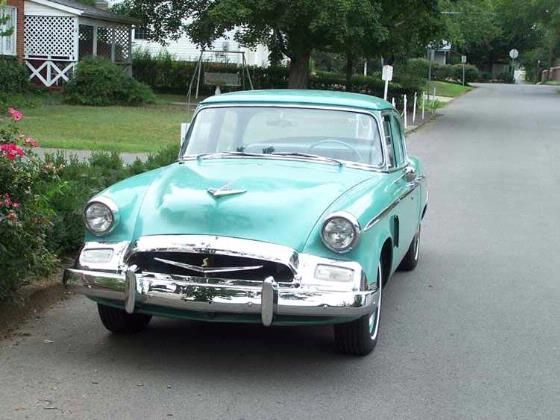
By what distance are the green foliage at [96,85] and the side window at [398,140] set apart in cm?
1984

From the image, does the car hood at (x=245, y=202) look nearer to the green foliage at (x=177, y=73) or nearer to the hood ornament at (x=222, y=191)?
the hood ornament at (x=222, y=191)

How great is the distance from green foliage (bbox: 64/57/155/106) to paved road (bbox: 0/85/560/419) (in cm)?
1953

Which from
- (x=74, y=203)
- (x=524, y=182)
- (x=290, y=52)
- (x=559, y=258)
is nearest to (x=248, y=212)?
(x=74, y=203)

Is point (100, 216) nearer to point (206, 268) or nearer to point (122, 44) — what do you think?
point (206, 268)

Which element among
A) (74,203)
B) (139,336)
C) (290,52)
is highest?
(290,52)

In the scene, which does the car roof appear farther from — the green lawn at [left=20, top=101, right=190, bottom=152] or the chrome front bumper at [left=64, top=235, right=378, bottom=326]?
the green lawn at [left=20, top=101, right=190, bottom=152]

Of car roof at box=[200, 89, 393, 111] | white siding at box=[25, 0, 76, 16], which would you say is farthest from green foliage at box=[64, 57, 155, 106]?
car roof at box=[200, 89, 393, 111]

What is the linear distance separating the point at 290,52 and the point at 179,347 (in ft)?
77.8

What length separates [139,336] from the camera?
17.6 ft

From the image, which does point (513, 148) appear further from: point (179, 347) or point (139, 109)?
point (179, 347)

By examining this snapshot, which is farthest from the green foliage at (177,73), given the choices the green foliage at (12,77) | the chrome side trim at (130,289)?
the chrome side trim at (130,289)

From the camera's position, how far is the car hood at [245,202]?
4.54 m

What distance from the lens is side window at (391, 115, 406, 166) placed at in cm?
648

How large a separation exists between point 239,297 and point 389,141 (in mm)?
2439
